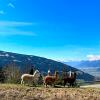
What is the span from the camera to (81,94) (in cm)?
3638

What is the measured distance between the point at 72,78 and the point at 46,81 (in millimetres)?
3090

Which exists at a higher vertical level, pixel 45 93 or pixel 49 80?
pixel 49 80

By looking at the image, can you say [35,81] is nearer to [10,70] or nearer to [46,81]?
[46,81]

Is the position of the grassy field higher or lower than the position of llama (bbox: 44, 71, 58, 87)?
lower

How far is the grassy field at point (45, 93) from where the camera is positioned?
3622 cm

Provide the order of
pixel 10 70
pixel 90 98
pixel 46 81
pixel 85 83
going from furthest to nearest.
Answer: pixel 10 70 → pixel 85 83 → pixel 46 81 → pixel 90 98

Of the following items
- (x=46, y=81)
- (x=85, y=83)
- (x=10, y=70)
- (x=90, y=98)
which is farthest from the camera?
(x=10, y=70)

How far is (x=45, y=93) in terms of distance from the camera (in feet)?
121

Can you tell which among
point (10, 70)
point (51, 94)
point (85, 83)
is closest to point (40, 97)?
point (51, 94)

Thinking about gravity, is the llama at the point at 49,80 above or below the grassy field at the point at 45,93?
above

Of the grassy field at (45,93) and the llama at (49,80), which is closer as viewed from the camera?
the grassy field at (45,93)

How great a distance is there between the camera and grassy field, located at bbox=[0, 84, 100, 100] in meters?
36.2

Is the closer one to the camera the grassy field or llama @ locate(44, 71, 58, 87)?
the grassy field

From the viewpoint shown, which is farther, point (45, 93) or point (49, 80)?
point (49, 80)
